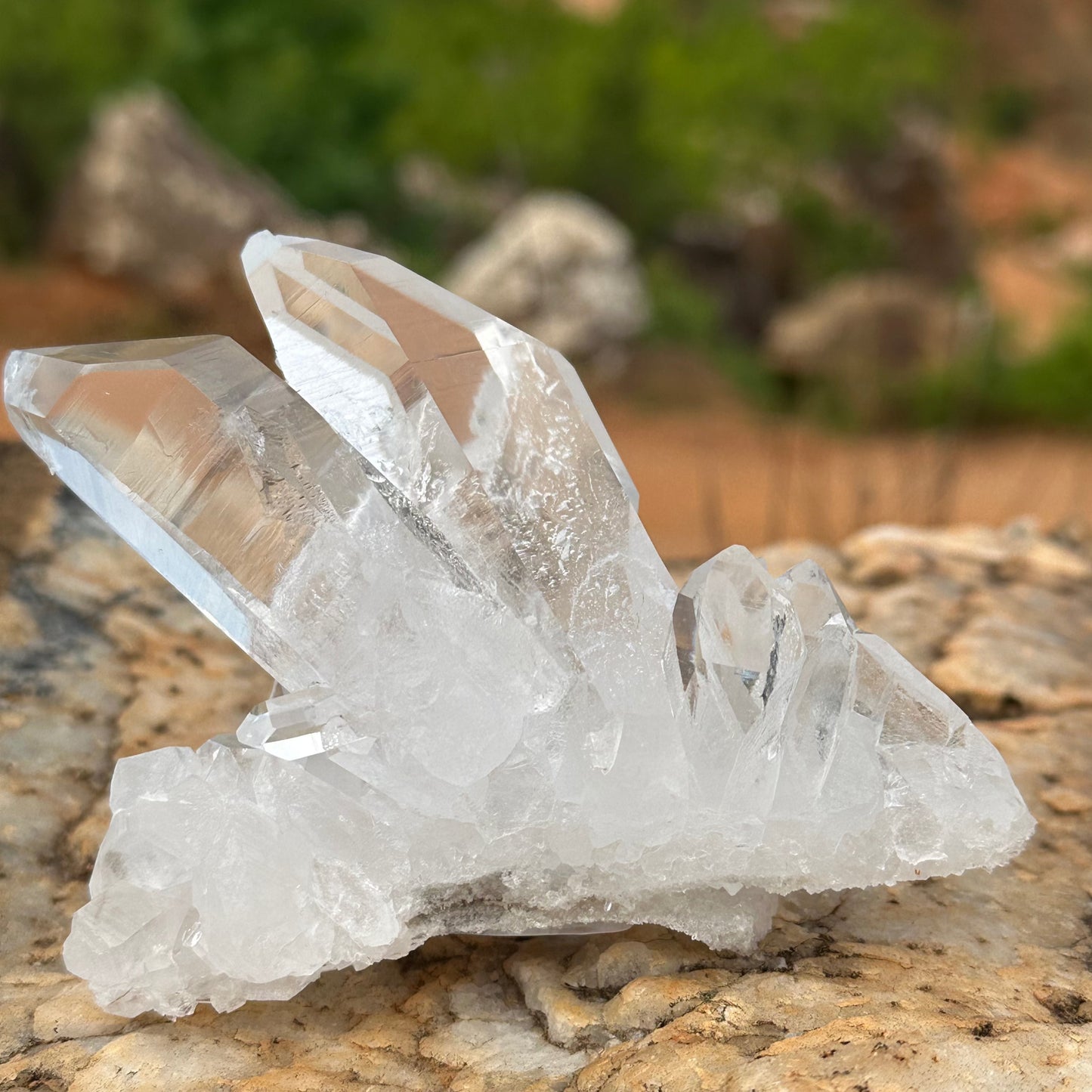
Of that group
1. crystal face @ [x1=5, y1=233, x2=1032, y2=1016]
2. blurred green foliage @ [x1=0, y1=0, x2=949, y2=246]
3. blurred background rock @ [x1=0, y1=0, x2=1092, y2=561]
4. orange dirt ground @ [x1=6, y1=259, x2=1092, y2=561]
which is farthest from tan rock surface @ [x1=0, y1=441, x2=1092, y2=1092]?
blurred green foliage @ [x1=0, y1=0, x2=949, y2=246]

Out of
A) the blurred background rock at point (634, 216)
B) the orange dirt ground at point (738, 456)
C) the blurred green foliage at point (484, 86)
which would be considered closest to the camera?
the orange dirt ground at point (738, 456)

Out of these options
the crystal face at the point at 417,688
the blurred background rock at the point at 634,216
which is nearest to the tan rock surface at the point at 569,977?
the crystal face at the point at 417,688

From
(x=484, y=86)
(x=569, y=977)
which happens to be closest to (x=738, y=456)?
(x=484, y=86)

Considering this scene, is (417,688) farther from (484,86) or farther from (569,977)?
(484,86)

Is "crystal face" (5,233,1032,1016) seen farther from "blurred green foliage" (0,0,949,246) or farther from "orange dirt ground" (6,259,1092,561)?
"blurred green foliage" (0,0,949,246)

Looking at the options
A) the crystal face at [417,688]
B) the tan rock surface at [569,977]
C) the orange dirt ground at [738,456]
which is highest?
the crystal face at [417,688]

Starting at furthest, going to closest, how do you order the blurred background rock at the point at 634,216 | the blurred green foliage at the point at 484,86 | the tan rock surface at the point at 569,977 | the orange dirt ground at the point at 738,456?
the blurred green foliage at the point at 484,86 → the blurred background rock at the point at 634,216 → the orange dirt ground at the point at 738,456 → the tan rock surface at the point at 569,977

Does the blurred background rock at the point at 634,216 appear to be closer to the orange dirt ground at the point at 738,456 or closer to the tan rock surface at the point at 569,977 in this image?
the orange dirt ground at the point at 738,456
